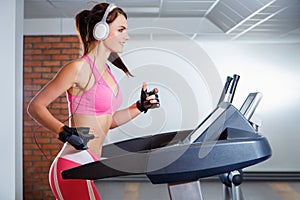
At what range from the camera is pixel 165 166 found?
33.7 inches

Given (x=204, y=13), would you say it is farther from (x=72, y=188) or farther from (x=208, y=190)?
(x=72, y=188)

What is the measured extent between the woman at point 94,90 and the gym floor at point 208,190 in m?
0.79

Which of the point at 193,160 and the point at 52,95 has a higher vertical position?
the point at 52,95

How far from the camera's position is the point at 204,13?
342 centimetres

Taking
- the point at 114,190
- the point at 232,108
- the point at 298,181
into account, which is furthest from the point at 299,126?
the point at 232,108

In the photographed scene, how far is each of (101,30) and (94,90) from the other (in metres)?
0.36

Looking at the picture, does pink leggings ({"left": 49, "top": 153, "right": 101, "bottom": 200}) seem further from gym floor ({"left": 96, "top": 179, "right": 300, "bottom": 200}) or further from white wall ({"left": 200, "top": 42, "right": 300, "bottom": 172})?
white wall ({"left": 200, "top": 42, "right": 300, "bottom": 172})

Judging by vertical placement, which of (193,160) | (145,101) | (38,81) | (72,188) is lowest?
(72,188)

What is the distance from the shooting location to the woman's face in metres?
2.63

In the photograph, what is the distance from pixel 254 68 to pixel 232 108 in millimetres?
2603
